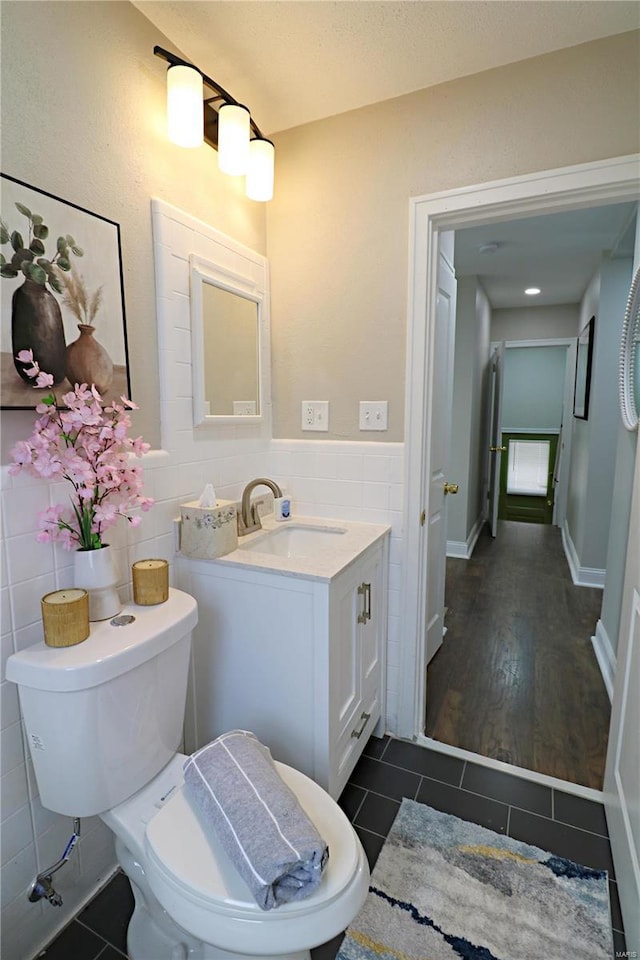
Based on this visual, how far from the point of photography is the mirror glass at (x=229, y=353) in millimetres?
1606

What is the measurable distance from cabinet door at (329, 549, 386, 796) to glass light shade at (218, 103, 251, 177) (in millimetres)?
1349

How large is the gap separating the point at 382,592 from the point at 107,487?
1.09 metres

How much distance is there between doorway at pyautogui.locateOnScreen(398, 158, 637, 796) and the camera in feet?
4.67

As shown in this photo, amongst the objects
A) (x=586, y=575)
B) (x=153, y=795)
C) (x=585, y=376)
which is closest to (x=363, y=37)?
(x=153, y=795)

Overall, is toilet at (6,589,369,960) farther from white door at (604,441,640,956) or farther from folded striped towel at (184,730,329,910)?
white door at (604,441,640,956)

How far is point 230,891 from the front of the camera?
837 millimetres

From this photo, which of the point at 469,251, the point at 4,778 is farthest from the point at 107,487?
the point at 469,251

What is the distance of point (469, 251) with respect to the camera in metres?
3.38

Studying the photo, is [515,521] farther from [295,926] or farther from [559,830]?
[295,926]

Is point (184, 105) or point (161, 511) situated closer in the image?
point (184, 105)

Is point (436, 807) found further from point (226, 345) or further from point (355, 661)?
point (226, 345)

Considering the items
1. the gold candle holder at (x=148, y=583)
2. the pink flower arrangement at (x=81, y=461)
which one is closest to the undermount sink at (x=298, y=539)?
the gold candle holder at (x=148, y=583)

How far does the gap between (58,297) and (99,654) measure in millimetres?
813

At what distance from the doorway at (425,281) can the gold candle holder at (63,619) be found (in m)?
1.15
